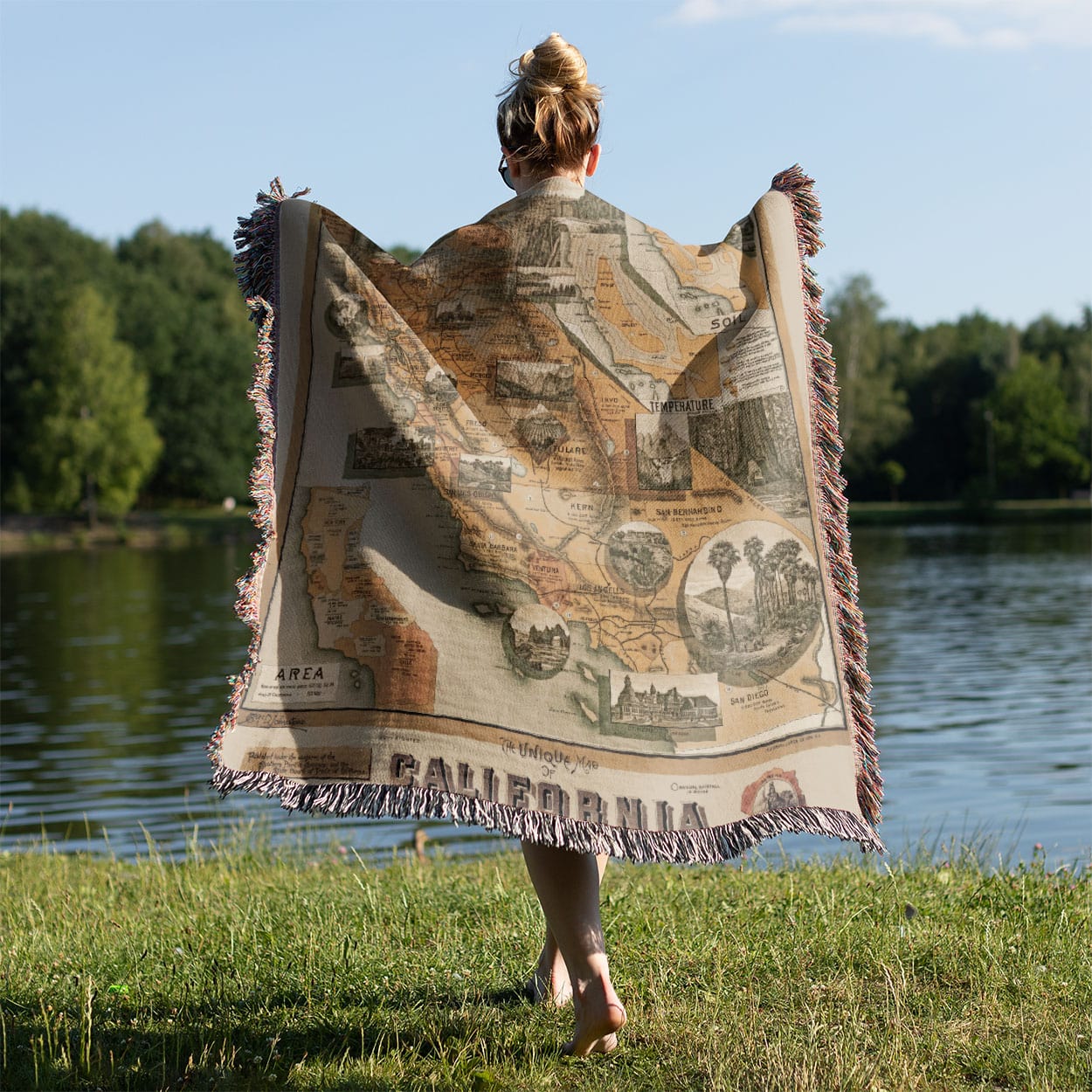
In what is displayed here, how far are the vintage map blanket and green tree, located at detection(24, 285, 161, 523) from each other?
2020 inches

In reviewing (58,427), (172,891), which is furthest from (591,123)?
(58,427)

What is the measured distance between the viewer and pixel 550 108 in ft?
10.8

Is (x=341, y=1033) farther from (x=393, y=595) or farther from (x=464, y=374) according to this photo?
(x=464, y=374)

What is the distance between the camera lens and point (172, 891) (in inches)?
210

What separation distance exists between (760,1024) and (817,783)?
566 millimetres

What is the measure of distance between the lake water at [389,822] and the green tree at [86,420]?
63.5 feet

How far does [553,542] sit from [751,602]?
0.51m

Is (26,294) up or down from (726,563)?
up

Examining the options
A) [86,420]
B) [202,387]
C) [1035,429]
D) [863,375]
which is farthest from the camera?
[863,375]

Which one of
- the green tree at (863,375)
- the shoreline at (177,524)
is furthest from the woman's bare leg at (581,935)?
the green tree at (863,375)

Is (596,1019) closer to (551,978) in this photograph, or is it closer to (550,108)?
(551,978)

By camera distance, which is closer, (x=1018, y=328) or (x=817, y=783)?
(x=817, y=783)

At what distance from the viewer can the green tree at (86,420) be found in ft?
171

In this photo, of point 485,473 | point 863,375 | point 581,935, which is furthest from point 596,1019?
point 863,375
